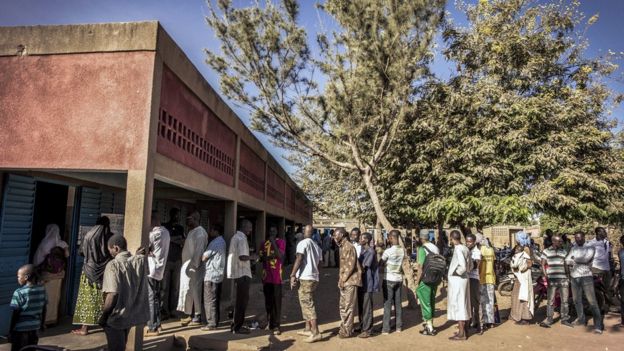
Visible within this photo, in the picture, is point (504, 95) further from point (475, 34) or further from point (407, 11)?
point (407, 11)

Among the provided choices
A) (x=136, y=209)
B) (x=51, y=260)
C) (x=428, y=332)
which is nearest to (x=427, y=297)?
(x=428, y=332)

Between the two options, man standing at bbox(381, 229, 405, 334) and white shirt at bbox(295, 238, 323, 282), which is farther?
man standing at bbox(381, 229, 405, 334)

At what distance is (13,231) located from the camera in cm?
611

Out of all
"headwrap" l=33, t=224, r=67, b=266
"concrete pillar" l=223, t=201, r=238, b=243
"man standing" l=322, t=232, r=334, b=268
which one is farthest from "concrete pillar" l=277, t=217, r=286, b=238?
"headwrap" l=33, t=224, r=67, b=266

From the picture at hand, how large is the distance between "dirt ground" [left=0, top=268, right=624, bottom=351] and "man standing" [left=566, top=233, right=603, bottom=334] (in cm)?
28

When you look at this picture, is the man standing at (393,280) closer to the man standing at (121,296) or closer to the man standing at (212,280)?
the man standing at (212,280)

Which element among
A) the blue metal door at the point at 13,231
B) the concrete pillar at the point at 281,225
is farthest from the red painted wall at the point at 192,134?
the concrete pillar at the point at 281,225

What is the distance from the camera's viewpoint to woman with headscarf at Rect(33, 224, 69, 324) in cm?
621

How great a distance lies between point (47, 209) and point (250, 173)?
17.8ft

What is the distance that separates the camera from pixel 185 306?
7051mm

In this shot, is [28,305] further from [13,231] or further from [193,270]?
[193,270]

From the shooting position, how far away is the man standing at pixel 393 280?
7457 mm

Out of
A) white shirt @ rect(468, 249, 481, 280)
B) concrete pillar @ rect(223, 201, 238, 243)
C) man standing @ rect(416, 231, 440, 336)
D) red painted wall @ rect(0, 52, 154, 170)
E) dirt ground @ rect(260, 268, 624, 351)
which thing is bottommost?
dirt ground @ rect(260, 268, 624, 351)

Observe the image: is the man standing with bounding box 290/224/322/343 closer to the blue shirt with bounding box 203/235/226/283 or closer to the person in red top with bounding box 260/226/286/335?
the person in red top with bounding box 260/226/286/335
